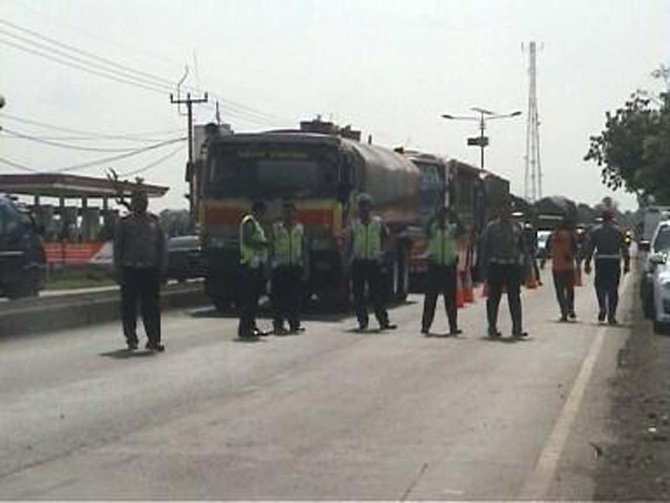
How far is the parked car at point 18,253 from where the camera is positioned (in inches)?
1118

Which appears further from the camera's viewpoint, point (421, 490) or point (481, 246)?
point (481, 246)

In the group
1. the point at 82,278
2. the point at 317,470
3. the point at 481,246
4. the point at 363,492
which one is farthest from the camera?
the point at 82,278

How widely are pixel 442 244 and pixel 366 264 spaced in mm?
1518

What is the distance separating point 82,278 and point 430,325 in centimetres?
2524

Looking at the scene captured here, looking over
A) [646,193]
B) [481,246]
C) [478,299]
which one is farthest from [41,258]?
[646,193]

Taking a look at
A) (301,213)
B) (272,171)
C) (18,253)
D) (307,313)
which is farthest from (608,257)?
(18,253)

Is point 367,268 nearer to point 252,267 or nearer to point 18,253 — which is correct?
point 252,267

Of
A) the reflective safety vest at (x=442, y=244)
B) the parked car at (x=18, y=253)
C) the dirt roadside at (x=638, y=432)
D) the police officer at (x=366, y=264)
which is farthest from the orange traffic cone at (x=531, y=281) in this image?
the dirt roadside at (x=638, y=432)

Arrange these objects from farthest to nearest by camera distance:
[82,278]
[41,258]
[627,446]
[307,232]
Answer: [82,278] < [41,258] < [307,232] < [627,446]

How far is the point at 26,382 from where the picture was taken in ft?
48.5

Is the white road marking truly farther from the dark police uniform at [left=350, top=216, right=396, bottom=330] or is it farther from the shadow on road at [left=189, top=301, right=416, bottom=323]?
the shadow on road at [left=189, top=301, right=416, bottom=323]

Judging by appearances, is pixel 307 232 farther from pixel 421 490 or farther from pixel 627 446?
pixel 421 490

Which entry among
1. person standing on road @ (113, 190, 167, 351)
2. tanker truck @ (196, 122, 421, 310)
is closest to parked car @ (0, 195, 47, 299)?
tanker truck @ (196, 122, 421, 310)

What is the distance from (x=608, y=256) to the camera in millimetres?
23688
